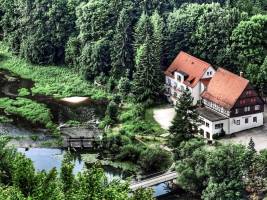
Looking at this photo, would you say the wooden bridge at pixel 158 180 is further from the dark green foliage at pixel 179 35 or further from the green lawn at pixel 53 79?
the dark green foliage at pixel 179 35

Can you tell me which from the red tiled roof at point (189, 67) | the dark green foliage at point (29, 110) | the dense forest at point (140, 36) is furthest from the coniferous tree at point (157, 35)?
the dark green foliage at point (29, 110)

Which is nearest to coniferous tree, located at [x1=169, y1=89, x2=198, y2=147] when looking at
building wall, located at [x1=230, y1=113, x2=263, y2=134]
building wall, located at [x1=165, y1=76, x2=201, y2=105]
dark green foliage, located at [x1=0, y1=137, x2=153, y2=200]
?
building wall, located at [x1=230, y1=113, x2=263, y2=134]

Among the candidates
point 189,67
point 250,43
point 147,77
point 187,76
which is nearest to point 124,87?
point 147,77

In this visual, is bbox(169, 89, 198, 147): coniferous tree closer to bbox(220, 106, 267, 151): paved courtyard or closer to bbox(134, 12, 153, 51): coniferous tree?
bbox(220, 106, 267, 151): paved courtyard

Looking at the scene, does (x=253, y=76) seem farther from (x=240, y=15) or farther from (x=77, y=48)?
(x=77, y=48)

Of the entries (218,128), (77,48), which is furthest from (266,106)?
(77,48)

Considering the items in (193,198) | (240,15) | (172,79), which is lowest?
(193,198)

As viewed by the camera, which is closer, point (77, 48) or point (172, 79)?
point (172, 79)
